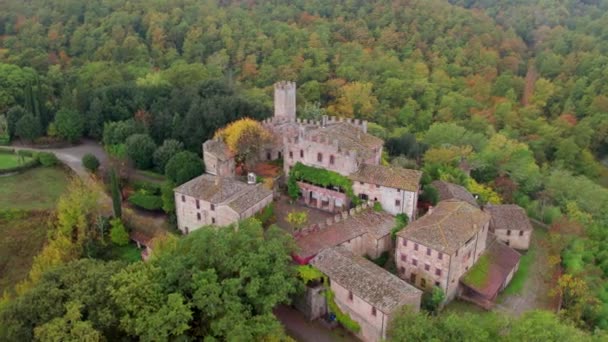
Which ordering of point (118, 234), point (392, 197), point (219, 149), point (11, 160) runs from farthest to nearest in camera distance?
point (11, 160), point (219, 149), point (118, 234), point (392, 197)

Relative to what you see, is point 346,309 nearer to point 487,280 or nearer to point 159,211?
point 487,280

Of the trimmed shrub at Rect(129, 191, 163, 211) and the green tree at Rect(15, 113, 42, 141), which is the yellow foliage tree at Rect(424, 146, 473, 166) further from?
the green tree at Rect(15, 113, 42, 141)

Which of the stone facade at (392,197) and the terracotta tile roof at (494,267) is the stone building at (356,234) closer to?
the stone facade at (392,197)

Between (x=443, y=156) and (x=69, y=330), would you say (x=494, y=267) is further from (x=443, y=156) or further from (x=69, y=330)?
(x=69, y=330)

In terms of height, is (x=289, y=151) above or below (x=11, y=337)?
above

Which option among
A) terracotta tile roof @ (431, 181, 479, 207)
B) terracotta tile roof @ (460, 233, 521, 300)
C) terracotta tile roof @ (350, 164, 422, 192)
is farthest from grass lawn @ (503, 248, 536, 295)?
terracotta tile roof @ (350, 164, 422, 192)

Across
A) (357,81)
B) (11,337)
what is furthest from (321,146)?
(357,81)

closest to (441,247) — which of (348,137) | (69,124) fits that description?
(348,137)
